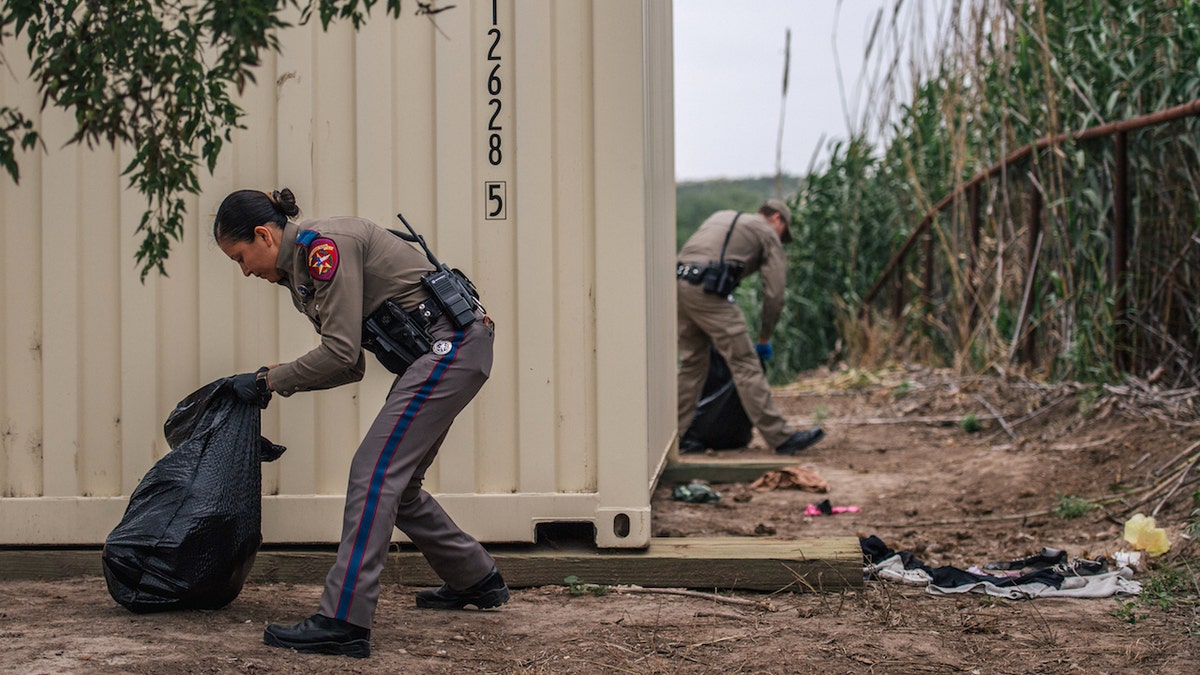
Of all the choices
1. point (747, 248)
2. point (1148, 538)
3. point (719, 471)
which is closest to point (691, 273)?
point (747, 248)

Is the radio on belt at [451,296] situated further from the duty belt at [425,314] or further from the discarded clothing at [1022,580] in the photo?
the discarded clothing at [1022,580]

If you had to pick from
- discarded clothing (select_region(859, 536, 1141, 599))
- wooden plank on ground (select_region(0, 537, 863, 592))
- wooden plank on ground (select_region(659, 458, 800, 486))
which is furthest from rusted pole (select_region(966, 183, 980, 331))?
wooden plank on ground (select_region(0, 537, 863, 592))

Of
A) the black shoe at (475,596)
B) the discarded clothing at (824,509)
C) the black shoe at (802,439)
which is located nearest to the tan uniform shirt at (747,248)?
the black shoe at (802,439)

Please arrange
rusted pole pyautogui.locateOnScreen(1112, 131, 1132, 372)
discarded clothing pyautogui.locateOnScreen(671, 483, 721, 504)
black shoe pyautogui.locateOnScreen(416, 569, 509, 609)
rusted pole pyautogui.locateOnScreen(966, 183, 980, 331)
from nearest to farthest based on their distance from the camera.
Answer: black shoe pyautogui.locateOnScreen(416, 569, 509, 609)
discarded clothing pyautogui.locateOnScreen(671, 483, 721, 504)
rusted pole pyautogui.locateOnScreen(1112, 131, 1132, 372)
rusted pole pyautogui.locateOnScreen(966, 183, 980, 331)

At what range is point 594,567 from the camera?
15.0 ft

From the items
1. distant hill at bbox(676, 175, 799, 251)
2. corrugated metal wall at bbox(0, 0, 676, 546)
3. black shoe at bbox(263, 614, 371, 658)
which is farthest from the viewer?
distant hill at bbox(676, 175, 799, 251)

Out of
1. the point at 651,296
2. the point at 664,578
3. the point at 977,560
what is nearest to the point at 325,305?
the point at 664,578

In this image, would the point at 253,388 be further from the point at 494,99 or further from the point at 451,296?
the point at 494,99

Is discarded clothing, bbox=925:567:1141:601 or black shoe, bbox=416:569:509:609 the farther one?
discarded clothing, bbox=925:567:1141:601

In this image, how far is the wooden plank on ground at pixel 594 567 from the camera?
15.0ft

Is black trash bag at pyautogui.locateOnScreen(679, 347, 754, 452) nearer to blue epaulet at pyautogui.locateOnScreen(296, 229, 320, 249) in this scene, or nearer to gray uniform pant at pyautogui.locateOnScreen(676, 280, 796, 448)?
gray uniform pant at pyautogui.locateOnScreen(676, 280, 796, 448)

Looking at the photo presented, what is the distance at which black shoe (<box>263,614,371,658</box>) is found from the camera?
3576 millimetres

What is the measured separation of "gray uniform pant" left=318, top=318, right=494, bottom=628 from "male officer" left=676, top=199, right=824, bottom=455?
4547 mm

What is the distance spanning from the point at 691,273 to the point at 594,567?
4.05m
